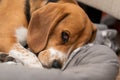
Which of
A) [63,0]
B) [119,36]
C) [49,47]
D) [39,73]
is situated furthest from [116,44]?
[39,73]

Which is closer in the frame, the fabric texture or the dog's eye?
the fabric texture

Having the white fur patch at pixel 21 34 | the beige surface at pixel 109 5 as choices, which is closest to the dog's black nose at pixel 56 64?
the white fur patch at pixel 21 34

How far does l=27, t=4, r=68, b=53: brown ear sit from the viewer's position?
6.64ft

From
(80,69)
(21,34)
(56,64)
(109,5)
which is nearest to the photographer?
(80,69)

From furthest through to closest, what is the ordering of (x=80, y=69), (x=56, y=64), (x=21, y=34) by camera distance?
(x=21, y=34), (x=56, y=64), (x=80, y=69)

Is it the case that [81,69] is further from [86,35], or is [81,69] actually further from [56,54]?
[86,35]

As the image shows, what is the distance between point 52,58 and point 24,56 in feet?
0.67

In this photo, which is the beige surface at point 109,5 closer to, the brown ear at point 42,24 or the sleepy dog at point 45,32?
the sleepy dog at point 45,32

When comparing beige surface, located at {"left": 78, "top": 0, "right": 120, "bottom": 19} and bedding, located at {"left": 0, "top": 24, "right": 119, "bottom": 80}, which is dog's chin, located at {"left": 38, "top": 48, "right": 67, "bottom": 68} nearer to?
bedding, located at {"left": 0, "top": 24, "right": 119, "bottom": 80}

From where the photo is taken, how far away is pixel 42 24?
2.07 metres

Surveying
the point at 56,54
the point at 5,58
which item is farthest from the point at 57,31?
the point at 5,58

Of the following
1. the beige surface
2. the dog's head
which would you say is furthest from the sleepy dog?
the beige surface

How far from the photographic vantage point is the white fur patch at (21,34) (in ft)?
6.89

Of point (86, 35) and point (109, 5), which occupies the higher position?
point (86, 35)
